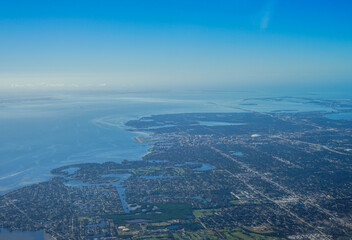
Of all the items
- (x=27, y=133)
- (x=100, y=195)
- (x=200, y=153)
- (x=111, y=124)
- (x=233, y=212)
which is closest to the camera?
(x=233, y=212)

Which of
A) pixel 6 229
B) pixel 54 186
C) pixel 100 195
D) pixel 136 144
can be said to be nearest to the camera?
pixel 6 229

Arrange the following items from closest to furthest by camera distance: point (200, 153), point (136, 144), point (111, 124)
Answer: point (200, 153) → point (136, 144) → point (111, 124)

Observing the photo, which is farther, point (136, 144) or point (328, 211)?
point (136, 144)

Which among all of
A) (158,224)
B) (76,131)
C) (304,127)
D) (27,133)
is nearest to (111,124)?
(76,131)

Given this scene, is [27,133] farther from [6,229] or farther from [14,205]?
[6,229]

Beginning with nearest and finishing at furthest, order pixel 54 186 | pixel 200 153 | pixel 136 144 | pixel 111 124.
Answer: pixel 54 186, pixel 200 153, pixel 136 144, pixel 111 124

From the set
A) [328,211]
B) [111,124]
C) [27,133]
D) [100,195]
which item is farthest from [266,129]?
[27,133]

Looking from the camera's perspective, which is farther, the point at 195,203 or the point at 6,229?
the point at 195,203

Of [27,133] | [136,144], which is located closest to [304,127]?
[136,144]

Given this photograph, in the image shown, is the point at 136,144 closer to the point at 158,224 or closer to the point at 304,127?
the point at 158,224
